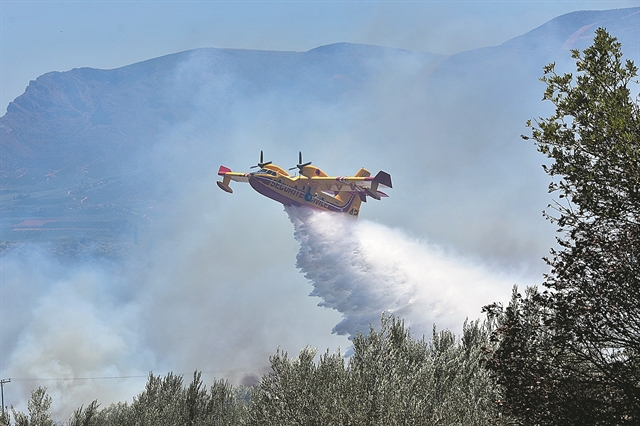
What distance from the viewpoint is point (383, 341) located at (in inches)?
947

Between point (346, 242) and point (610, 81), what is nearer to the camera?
point (610, 81)

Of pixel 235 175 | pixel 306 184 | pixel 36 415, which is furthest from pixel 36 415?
pixel 235 175

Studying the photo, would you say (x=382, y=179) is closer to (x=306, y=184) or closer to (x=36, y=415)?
(x=306, y=184)

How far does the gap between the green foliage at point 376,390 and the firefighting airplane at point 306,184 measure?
39.8 meters

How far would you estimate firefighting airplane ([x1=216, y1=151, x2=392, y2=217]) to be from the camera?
216 feet

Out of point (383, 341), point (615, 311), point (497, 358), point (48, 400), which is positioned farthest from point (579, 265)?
point (48, 400)

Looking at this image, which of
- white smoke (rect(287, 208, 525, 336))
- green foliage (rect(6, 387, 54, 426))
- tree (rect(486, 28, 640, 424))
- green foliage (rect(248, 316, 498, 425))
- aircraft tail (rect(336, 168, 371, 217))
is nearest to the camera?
tree (rect(486, 28, 640, 424))

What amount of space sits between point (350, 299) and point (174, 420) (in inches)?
1539

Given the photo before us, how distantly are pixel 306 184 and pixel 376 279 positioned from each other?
37.4 feet

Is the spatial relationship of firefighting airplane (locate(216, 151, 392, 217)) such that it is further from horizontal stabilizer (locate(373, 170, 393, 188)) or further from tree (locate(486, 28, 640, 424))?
tree (locate(486, 28, 640, 424))

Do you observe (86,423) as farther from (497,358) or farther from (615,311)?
(615,311)

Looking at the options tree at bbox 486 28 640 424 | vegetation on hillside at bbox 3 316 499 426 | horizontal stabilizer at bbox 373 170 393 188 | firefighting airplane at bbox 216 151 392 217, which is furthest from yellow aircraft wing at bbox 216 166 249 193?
tree at bbox 486 28 640 424

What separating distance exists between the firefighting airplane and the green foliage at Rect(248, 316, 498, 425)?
131 feet

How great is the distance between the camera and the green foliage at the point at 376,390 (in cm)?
1909
